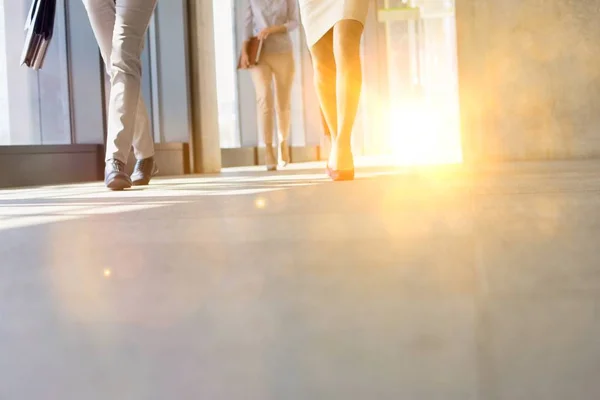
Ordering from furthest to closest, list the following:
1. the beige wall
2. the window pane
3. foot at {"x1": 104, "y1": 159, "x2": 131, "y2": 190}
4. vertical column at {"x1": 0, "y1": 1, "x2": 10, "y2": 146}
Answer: the window pane < vertical column at {"x1": 0, "y1": 1, "x2": 10, "y2": 146} < the beige wall < foot at {"x1": 104, "y1": 159, "x2": 131, "y2": 190}

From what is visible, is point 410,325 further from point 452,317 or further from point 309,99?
point 309,99

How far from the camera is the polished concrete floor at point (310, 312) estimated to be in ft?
2.52

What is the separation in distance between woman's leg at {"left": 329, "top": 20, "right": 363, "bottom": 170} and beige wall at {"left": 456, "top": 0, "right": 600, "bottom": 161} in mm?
1416

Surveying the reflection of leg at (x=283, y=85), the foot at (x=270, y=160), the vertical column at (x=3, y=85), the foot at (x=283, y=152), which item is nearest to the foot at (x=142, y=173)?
the vertical column at (x=3, y=85)

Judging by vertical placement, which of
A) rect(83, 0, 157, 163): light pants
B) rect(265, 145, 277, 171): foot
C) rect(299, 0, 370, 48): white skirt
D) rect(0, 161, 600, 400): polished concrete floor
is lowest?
rect(0, 161, 600, 400): polished concrete floor

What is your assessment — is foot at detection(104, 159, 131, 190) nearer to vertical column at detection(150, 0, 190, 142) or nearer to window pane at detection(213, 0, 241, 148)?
vertical column at detection(150, 0, 190, 142)

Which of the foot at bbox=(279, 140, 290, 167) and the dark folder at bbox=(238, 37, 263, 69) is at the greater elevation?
the dark folder at bbox=(238, 37, 263, 69)

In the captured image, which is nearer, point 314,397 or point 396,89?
point 314,397

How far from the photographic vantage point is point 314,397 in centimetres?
74

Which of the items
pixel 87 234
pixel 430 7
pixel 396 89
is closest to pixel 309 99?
pixel 396 89

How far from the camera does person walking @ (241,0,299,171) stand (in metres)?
6.84

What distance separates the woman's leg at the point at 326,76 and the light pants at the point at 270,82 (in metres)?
2.55

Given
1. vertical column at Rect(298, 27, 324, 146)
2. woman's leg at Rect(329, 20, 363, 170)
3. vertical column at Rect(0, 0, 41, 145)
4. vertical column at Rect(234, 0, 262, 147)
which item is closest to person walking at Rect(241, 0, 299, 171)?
vertical column at Rect(0, 0, 41, 145)

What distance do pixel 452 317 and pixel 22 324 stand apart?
1.72 ft
